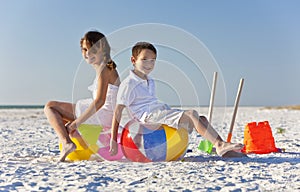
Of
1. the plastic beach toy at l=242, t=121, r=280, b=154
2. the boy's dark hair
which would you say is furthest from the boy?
the plastic beach toy at l=242, t=121, r=280, b=154

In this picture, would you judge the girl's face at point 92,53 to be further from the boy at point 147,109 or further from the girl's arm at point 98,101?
the boy at point 147,109

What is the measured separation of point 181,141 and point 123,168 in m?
0.70

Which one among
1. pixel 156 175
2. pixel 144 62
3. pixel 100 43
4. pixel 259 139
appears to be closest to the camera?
pixel 156 175

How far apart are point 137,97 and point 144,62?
0.36 m

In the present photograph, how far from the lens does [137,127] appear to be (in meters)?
4.11

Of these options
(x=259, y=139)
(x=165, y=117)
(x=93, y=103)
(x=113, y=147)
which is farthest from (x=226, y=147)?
(x=93, y=103)

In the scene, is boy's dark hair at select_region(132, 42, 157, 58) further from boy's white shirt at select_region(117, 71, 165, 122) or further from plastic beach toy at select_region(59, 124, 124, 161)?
plastic beach toy at select_region(59, 124, 124, 161)

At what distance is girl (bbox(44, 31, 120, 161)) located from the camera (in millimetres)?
4289

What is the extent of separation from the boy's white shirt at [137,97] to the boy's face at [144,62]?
86 millimetres

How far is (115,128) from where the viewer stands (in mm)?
4086

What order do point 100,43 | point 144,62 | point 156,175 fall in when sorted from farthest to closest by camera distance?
point 100,43 → point 144,62 → point 156,175

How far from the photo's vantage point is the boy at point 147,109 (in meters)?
4.12

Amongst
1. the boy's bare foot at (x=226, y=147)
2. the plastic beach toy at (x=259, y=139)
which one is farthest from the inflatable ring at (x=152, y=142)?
the plastic beach toy at (x=259, y=139)

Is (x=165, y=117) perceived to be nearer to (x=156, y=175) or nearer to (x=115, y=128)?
(x=115, y=128)
